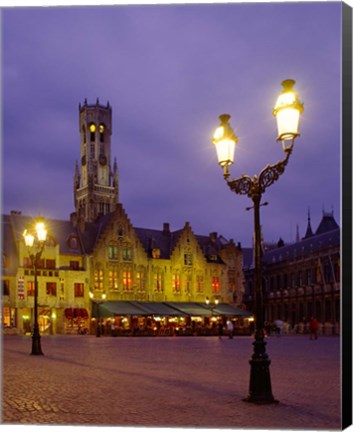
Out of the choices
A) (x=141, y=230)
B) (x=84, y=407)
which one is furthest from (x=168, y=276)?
(x=84, y=407)

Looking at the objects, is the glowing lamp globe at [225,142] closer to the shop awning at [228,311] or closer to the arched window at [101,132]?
the shop awning at [228,311]

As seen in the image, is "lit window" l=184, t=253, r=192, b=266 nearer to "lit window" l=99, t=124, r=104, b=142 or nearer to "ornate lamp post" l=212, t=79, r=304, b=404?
"ornate lamp post" l=212, t=79, r=304, b=404

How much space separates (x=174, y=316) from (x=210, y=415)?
39.1 m

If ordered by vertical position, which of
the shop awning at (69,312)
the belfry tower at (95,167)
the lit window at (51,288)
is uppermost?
the belfry tower at (95,167)

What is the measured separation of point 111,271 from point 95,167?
1941 inches

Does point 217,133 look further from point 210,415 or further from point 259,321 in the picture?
point 210,415

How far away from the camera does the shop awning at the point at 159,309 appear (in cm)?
4665

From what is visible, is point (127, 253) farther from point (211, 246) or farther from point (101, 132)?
point (101, 132)

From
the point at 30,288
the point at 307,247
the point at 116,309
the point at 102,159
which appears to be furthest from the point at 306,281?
the point at 102,159

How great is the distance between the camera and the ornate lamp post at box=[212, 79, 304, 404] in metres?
8.82

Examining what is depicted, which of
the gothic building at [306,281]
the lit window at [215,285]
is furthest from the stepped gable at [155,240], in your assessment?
the gothic building at [306,281]

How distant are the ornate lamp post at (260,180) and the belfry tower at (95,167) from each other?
8417cm

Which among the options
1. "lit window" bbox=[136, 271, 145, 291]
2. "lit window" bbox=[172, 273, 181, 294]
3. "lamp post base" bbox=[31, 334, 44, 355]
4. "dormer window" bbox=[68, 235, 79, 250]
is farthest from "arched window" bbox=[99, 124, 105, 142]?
"lamp post base" bbox=[31, 334, 44, 355]

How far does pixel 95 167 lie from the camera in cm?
9725
